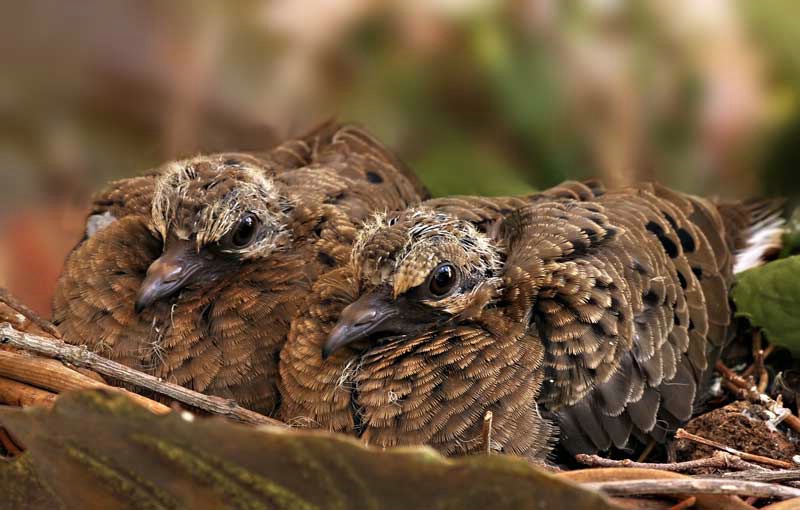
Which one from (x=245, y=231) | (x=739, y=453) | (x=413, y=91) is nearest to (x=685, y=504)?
(x=739, y=453)

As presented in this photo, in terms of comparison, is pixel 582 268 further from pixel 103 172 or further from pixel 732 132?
pixel 103 172

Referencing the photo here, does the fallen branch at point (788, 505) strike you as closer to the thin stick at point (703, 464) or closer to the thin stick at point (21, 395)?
the thin stick at point (703, 464)

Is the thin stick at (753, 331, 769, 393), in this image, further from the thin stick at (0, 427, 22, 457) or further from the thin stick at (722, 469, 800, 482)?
the thin stick at (0, 427, 22, 457)

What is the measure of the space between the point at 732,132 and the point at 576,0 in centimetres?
48

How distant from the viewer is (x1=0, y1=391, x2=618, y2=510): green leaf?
1.15 m

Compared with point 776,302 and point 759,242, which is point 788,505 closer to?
point 776,302

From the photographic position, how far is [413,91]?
2.49 meters

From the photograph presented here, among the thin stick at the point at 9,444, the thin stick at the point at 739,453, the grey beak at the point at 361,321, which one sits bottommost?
the thin stick at the point at 739,453

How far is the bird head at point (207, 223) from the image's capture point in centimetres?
193

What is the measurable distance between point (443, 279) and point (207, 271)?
0.50 meters

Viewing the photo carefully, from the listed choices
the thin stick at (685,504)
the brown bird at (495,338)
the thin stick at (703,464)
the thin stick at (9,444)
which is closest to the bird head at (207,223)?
the brown bird at (495,338)

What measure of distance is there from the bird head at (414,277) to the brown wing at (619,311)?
3.8 inches

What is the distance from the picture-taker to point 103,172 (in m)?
2.39

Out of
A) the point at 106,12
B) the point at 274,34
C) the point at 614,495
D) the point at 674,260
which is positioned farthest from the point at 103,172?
the point at 614,495
